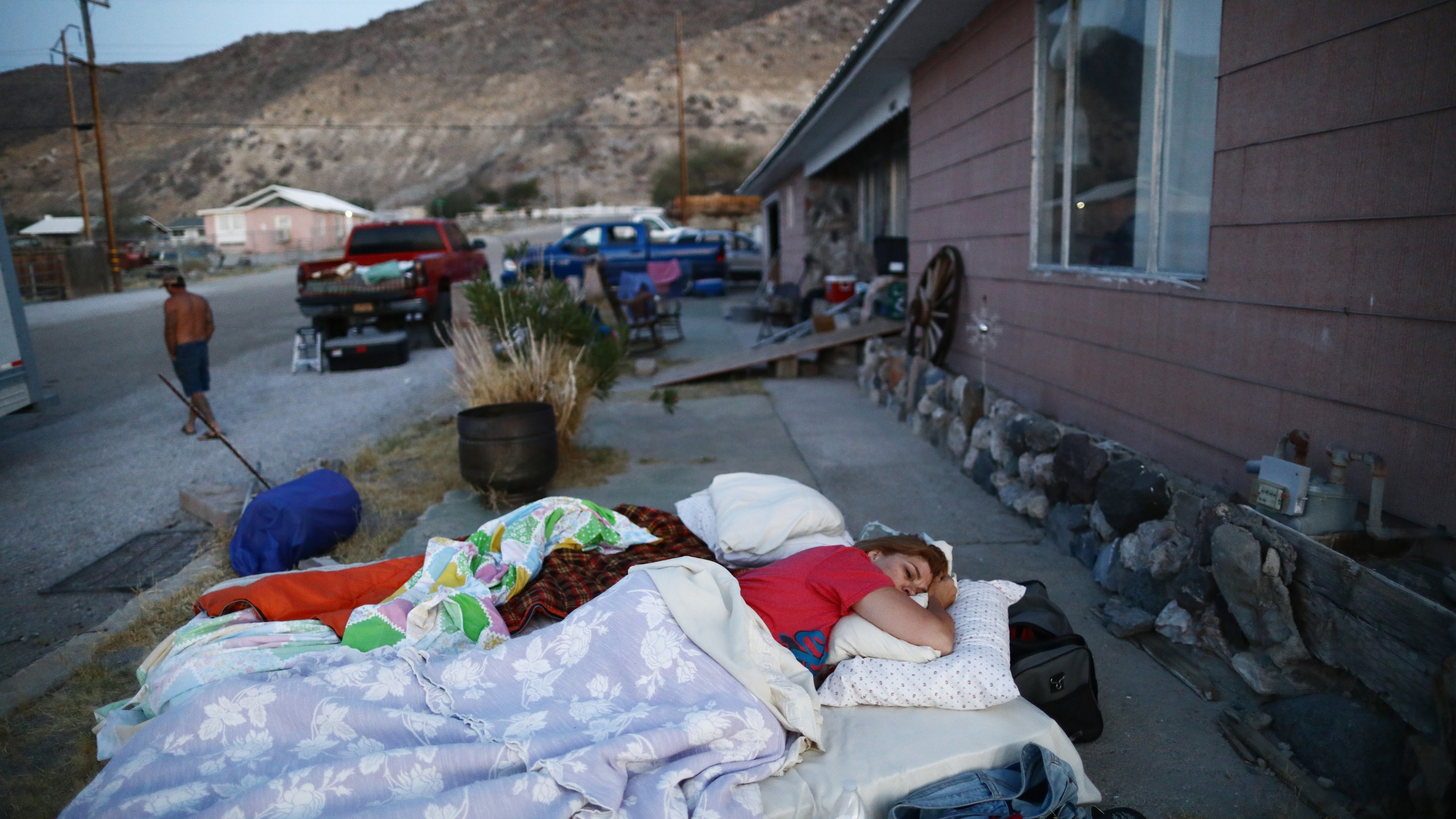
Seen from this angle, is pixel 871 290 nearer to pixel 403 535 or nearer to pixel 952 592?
pixel 403 535

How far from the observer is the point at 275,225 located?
48469 millimetres

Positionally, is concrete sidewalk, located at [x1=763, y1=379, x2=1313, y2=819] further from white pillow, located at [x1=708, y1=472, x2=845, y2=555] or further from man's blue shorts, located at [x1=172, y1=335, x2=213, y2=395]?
man's blue shorts, located at [x1=172, y1=335, x2=213, y2=395]

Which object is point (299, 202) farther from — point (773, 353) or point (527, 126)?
point (773, 353)

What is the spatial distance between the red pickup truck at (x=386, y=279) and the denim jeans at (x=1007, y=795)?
1090 centimetres

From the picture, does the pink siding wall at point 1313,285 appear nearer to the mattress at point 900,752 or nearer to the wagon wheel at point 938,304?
the mattress at point 900,752

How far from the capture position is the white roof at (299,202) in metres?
41.6

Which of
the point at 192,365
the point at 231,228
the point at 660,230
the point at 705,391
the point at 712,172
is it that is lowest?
the point at 705,391

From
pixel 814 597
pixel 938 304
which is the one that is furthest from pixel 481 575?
pixel 938 304

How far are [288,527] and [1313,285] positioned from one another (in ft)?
15.1

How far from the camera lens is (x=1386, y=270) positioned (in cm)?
277

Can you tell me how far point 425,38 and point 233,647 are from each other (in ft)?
331

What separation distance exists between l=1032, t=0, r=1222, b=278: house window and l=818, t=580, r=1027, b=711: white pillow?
199cm

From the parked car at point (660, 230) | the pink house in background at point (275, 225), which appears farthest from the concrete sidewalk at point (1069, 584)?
the pink house in background at point (275, 225)

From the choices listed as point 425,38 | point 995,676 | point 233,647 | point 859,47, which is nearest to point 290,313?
point 859,47
